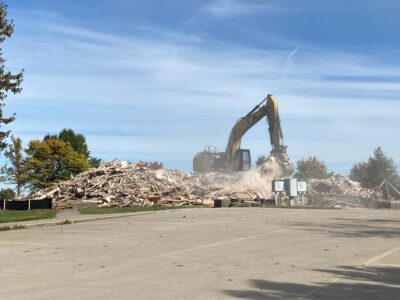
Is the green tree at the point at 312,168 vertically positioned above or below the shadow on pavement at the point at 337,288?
above

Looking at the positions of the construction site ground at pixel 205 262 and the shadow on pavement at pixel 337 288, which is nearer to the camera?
the shadow on pavement at pixel 337 288

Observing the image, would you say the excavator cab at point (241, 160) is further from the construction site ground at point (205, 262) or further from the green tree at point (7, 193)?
the green tree at point (7, 193)

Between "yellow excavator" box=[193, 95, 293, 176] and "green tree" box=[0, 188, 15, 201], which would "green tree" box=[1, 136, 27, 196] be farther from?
"yellow excavator" box=[193, 95, 293, 176]

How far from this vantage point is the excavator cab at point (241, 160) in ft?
153

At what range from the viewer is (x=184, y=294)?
23.7ft

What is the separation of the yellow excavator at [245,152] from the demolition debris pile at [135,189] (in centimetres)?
524

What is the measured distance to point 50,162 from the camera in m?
67.1

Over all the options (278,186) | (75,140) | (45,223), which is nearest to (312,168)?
(75,140)

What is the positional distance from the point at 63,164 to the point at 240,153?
30665 mm

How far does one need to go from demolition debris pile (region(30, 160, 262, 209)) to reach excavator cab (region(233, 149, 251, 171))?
4.93m

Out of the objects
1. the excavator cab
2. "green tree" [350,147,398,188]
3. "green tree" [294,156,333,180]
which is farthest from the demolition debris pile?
"green tree" [294,156,333,180]

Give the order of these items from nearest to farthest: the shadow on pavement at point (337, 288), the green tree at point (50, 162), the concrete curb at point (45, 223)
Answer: the shadow on pavement at point (337, 288) → the concrete curb at point (45, 223) → the green tree at point (50, 162)

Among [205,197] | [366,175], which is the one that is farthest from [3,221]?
[366,175]

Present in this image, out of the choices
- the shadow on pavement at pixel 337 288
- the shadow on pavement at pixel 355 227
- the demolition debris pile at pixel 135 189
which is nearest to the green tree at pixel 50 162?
the demolition debris pile at pixel 135 189
